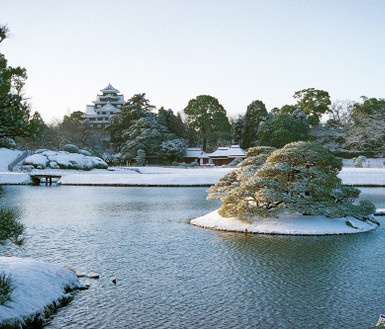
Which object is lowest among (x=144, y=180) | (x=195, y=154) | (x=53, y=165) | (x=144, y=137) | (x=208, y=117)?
(x=144, y=180)

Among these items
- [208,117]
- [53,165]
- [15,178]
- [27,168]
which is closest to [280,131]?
[208,117]

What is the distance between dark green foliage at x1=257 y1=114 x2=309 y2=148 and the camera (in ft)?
209

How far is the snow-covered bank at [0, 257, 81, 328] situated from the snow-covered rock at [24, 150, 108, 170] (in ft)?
154

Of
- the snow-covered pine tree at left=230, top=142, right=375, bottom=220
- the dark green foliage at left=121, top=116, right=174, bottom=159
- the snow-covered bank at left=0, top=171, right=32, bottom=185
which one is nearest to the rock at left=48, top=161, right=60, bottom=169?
the snow-covered bank at left=0, top=171, right=32, bottom=185

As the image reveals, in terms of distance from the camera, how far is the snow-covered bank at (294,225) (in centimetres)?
1585

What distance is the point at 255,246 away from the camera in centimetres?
1366

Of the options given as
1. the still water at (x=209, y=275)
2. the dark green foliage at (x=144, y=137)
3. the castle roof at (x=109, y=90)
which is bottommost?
the still water at (x=209, y=275)

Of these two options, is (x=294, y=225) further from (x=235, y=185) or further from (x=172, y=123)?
(x=172, y=123)

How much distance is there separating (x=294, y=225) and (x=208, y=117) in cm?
6357

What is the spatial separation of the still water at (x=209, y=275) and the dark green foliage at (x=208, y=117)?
60.6 meters

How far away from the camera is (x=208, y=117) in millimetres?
78875

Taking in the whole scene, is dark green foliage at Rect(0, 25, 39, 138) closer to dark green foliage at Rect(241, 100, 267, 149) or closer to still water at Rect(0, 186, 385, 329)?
still water at Rect(0, 186, 385, 329)

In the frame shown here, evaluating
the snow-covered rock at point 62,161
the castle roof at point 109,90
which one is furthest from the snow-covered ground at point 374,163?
the castle roof at point 109,90

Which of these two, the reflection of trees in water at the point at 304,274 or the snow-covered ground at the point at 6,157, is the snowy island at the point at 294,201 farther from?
the snow-covered ground at the point at 6,157
